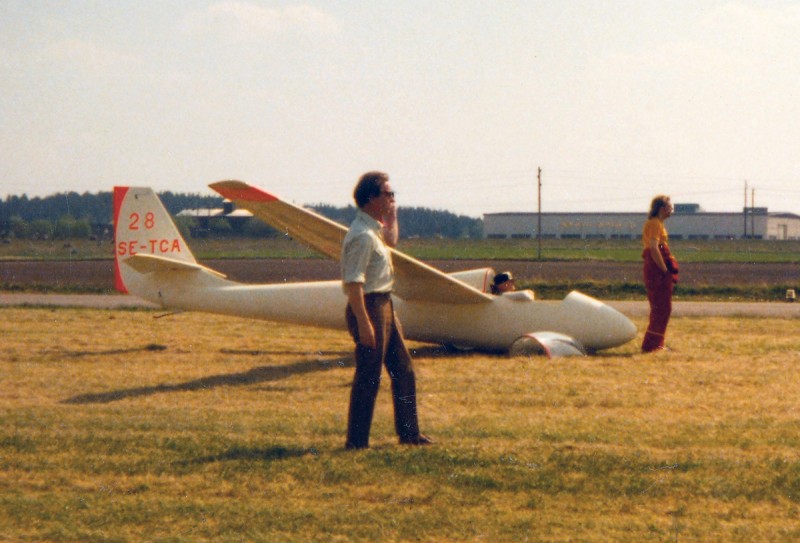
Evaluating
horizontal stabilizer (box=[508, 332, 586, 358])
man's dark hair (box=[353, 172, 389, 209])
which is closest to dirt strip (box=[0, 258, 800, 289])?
horizontal stabilizer (box=[508, 332, 586, 358])

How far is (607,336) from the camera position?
10.7 m

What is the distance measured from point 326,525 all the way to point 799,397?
15.6ft

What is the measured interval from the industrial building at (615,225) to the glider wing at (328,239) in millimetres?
80891

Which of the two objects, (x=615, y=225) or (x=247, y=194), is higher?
(x=615, y=225)

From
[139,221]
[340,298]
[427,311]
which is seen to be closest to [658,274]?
[427,311]

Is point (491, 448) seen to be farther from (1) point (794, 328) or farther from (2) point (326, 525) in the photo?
(1) point (794, 328)

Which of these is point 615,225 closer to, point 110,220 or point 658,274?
point 110,220

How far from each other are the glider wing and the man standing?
10.6 ft

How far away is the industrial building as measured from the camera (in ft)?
303

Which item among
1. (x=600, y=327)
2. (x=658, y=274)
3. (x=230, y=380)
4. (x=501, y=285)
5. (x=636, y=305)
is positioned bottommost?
(x=230, y=380)

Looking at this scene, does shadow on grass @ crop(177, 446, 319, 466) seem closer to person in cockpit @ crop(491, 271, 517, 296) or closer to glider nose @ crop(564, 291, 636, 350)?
glider nose @ crop(564, 291, 636, 350)

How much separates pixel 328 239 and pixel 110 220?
2976 inches

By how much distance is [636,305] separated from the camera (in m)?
19.0

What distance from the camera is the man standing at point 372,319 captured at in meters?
5.46
